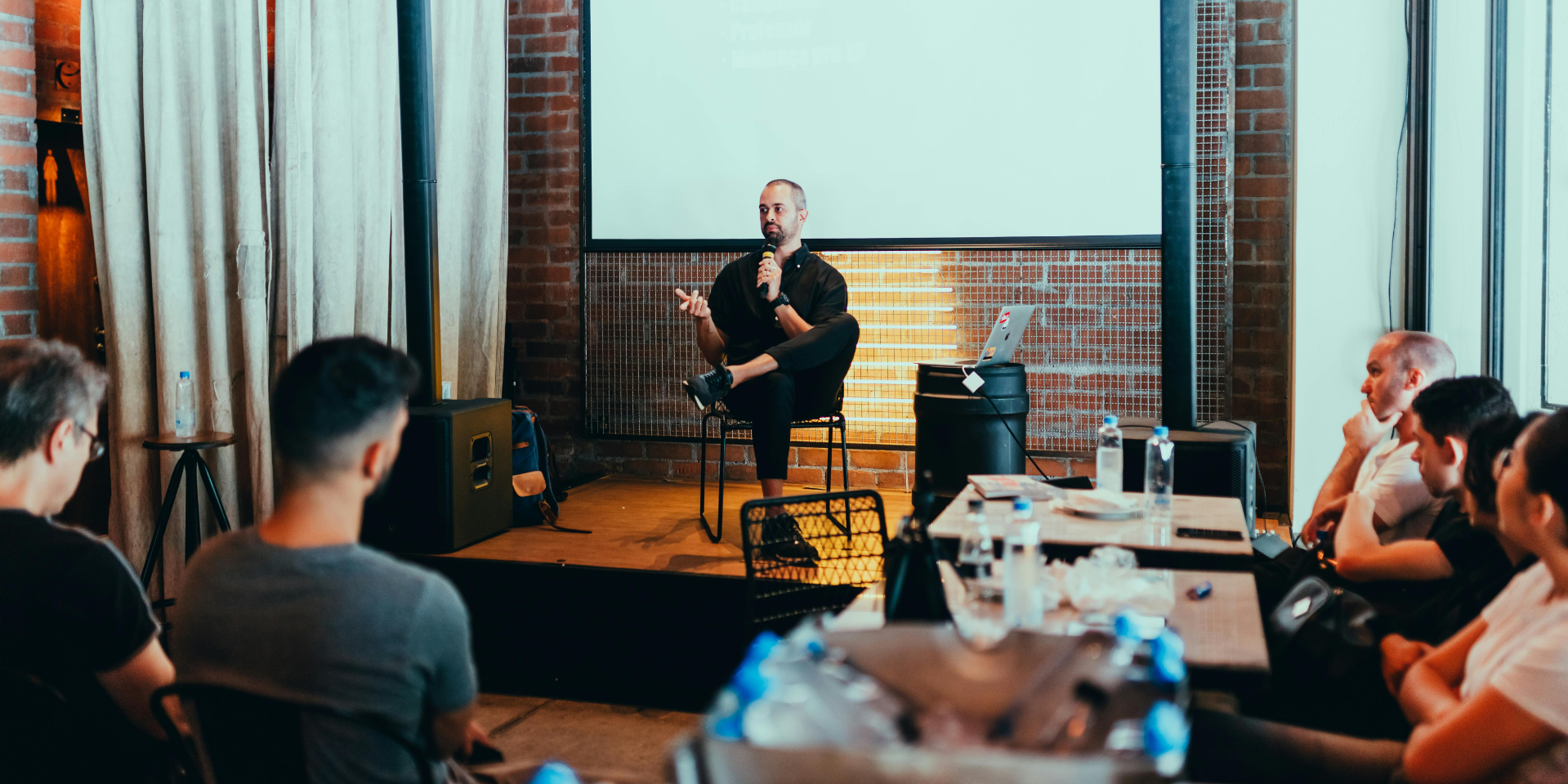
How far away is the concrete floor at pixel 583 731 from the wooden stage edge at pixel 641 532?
42 centimetres

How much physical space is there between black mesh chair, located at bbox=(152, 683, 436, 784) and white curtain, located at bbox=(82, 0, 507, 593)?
240 cm

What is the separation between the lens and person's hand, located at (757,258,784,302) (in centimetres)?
403

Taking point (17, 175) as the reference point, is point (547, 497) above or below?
below

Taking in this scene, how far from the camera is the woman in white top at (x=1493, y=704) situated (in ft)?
4.20

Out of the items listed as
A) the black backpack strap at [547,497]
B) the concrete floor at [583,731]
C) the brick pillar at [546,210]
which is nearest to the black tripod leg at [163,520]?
the concrete floor at [583,731]

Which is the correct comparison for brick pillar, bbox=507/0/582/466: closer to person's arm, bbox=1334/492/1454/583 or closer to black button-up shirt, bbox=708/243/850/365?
black button-up shirt, bbox=708/243/850/365

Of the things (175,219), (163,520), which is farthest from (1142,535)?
(175,219)

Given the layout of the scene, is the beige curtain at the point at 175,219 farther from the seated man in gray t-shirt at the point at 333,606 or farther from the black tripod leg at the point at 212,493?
the seated man in gray t-shirt at the point at 333,606

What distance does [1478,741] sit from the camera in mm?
1332

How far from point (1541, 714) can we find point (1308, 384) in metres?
2.88

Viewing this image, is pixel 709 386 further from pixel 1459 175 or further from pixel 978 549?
pixel 1459 175

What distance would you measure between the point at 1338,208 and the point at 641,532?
A: 8.86ft

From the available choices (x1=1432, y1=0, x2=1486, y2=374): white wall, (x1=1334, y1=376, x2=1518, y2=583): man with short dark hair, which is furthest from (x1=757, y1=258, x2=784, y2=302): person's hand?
(x1=1334, y1=376, x2=1518, y2=583): man with short dark hair

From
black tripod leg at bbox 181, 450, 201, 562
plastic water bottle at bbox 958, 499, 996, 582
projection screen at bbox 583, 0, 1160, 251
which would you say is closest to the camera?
plastic water bottle at bbox 958, 499, 996, 582
